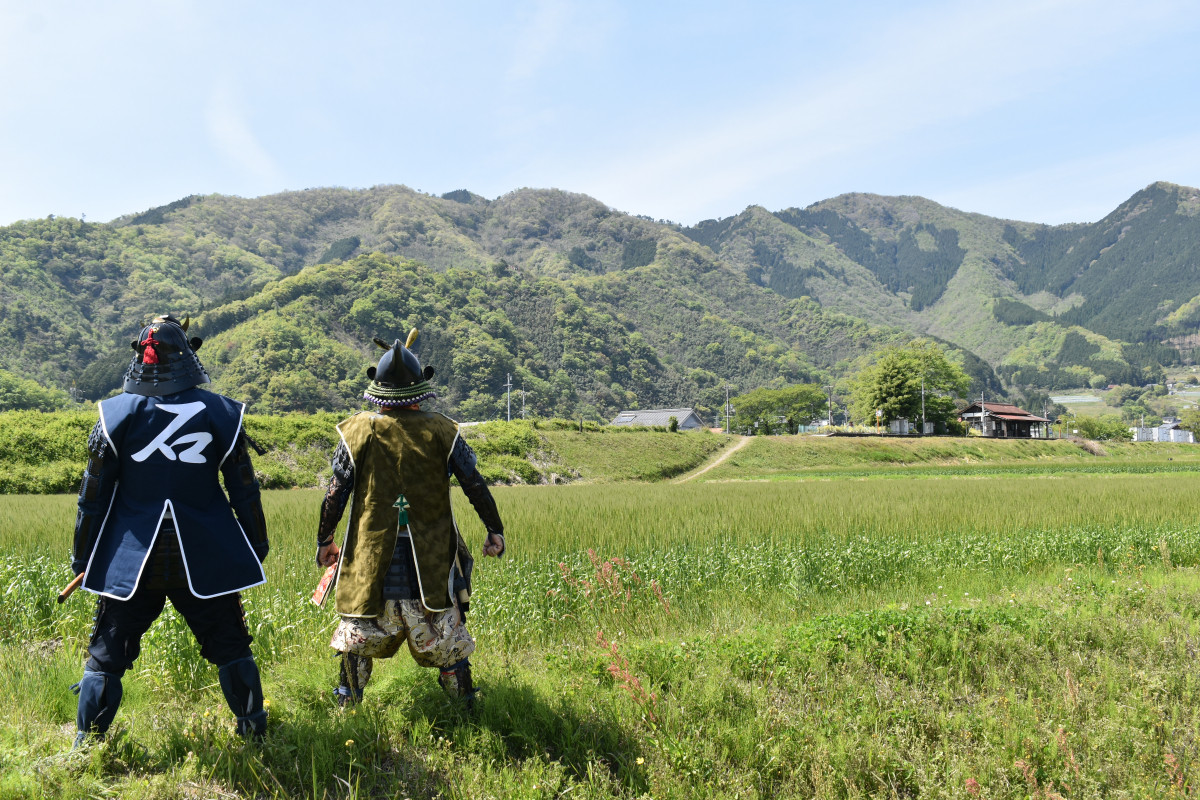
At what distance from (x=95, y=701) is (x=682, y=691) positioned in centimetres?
280

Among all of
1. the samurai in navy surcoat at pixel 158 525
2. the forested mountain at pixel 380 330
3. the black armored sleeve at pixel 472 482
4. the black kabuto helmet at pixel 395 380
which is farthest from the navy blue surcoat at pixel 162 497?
the forested mountain at pixel 380 330

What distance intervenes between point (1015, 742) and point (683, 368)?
458 ft

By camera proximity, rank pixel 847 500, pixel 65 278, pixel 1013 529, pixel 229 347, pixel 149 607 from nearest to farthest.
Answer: pixel 149 607 < pixel 1013 529 < pixel 847 500 < pixel 229 347 < pixel 65 278

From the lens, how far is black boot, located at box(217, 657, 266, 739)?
3.04 meters

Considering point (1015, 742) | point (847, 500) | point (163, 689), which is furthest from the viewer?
point (847, 500)

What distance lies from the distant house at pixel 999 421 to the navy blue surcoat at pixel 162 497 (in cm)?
8127

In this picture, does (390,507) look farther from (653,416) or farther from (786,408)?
(653,416)

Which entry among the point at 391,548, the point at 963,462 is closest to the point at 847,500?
the point at 391,548

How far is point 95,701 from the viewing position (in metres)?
2.87

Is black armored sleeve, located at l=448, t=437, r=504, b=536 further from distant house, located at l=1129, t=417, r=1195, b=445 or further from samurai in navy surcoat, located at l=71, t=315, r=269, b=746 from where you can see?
distant house, located at l=1129, t=417, r=1195, b=445

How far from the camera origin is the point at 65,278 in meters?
114

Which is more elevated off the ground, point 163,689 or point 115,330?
point 115,330

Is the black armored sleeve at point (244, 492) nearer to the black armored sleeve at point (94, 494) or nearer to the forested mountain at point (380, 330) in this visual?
the black armored sleeve at point (94, 494)

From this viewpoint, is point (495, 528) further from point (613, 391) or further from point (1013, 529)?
point (613, 391)
